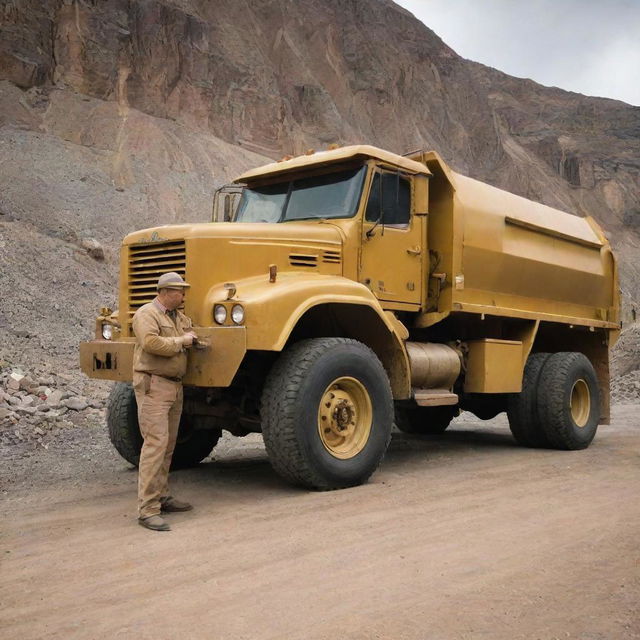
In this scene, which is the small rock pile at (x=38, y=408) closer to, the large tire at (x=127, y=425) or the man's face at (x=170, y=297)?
the large tire at (x=127, y=425)

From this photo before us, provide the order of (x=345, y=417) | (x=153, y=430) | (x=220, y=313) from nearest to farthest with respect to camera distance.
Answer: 1. (x=153, y=430)
2. (x=220, y=313)
3. (x=345, y=417)

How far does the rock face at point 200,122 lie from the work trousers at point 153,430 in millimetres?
9770

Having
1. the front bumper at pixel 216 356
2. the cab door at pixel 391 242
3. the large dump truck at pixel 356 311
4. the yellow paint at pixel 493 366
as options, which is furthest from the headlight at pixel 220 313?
the yellow paint at pixel 493 366

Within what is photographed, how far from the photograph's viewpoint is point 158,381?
5531 mm

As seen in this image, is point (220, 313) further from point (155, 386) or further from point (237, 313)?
point (155, 386)

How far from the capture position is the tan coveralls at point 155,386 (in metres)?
5.38

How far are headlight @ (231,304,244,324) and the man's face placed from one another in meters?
0.49

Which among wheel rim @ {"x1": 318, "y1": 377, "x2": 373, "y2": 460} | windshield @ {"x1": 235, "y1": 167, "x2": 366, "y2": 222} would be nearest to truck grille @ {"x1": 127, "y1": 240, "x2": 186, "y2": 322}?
windshield @ {"x1": 235, "y1": 167, "x2": 366, "y2": 222}

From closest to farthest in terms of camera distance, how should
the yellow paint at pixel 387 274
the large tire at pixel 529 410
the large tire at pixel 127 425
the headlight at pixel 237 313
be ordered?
1. the headlight at pixel 237 313
2. the yellow paint at pixel 387 274
3. the large tire at pixel 127 425
4. the large tire at pixel 529 410

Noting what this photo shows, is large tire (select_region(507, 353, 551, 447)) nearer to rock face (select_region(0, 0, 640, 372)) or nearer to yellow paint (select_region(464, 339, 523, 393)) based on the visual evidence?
yellow paint (select_region(464, 339, 523, 393))

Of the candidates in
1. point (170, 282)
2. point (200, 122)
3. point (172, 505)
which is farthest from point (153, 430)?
point (200, 122)

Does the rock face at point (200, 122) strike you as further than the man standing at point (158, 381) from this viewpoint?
Yes

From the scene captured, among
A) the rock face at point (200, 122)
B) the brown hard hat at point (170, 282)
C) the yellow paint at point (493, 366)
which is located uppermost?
the rock face at point (200, 122)

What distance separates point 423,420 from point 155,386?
6.37 meters
